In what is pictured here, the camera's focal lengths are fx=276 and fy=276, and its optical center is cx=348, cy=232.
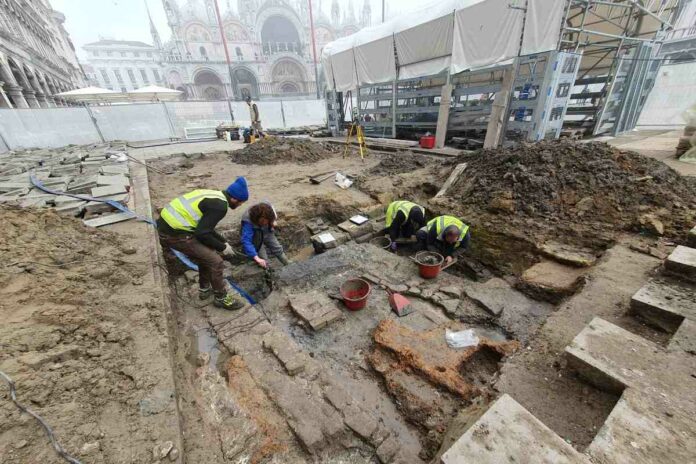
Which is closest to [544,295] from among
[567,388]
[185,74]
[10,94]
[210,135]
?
[567,388]

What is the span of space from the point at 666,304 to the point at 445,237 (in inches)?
86.3

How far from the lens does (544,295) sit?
3.40m

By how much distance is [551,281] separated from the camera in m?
3.45

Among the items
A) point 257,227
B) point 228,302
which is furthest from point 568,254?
point 228,302

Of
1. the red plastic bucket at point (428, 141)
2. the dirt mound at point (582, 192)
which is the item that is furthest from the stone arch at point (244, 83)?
the dirt mound at point (582, 192)

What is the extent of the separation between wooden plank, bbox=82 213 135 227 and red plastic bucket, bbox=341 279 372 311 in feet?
11.8

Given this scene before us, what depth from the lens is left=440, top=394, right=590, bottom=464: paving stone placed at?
1.37 metres

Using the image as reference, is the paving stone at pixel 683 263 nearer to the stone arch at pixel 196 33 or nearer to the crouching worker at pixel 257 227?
the crouching worker at pixel 257 227

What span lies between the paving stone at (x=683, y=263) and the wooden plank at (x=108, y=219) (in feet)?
22.1

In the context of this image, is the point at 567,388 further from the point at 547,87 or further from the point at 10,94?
the point at 10,94

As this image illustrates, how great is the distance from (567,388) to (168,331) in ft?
10.3

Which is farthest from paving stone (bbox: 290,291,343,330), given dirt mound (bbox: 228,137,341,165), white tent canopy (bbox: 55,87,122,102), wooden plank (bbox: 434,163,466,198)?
white tent canopy (bbox: 55,87,122,102)

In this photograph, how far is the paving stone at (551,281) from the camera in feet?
Result: 10.7

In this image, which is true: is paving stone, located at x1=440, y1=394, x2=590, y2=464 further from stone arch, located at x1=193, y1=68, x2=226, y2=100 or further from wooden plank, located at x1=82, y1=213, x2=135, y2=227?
stone arch, located at x1=193, y1=68, x2=226, y2=100
